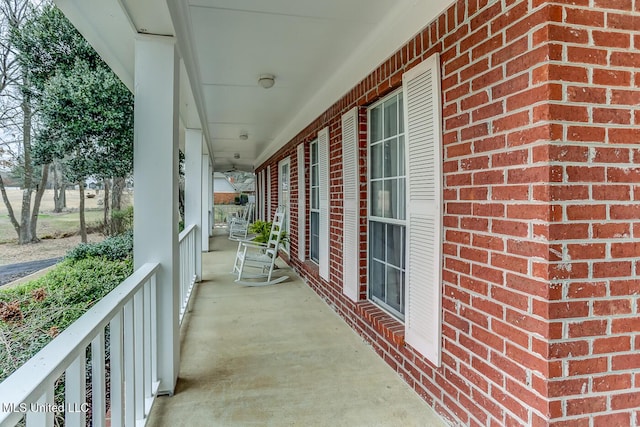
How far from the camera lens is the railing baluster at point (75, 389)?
1124 mm

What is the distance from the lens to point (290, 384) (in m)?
2.39

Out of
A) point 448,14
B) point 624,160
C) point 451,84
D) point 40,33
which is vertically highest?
point 40,33

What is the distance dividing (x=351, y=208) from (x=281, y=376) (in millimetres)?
1598

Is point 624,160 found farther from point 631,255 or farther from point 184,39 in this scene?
point 184,39

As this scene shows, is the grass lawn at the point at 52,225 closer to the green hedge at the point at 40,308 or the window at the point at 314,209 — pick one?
the green hedge at the point at 40,308

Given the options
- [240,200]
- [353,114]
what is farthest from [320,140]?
[240,200]

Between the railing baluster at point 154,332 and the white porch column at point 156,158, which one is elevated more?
the white porch column at point 156,158

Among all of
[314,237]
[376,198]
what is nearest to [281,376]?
[376,198]

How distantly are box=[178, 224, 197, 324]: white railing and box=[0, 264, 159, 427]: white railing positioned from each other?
1.42m

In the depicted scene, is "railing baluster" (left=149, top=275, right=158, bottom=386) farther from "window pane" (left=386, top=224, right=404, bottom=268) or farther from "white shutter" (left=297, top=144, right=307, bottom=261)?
"white shutter" (left=297, top=144, right=307, bottom=261)

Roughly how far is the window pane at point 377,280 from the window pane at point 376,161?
→ 0.78m

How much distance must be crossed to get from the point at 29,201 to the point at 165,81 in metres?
1.05

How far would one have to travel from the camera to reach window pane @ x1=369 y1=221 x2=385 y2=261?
3.07 meters

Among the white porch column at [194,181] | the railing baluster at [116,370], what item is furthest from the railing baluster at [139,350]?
the white porch column at [194,181]
